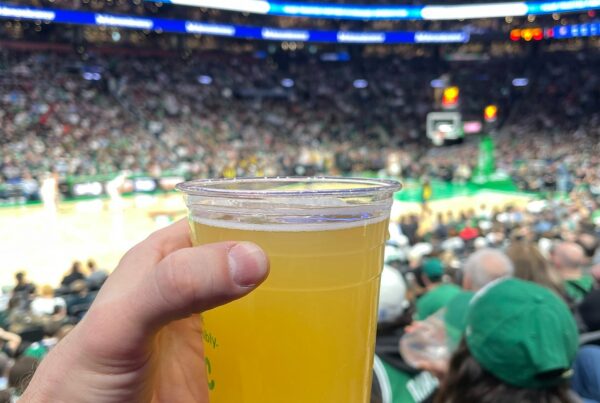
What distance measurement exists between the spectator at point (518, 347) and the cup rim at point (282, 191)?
729 millimetres

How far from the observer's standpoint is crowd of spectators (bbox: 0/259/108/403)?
317cm

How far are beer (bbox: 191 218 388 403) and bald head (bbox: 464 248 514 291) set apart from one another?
2.16 meters

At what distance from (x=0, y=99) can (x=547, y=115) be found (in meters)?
24.5

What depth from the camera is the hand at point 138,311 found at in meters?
0.80

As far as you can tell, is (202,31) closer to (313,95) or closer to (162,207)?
(313,95)

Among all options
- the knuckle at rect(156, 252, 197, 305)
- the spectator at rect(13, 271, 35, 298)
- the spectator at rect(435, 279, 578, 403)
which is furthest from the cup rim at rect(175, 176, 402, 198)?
the spectator at rect(13, 271, 35, 298)

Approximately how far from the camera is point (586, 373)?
7.44 feet

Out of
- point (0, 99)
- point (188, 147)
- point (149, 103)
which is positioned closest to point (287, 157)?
point (188, 147)

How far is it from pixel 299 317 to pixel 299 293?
39 millimetres

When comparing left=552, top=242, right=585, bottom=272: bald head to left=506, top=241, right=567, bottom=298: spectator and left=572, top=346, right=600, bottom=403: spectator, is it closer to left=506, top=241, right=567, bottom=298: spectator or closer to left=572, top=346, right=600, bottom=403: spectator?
left=506, top=241, right=567, bottom=298: spectator

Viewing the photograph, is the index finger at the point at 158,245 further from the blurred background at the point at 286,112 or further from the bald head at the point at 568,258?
the blurred background at the point at 286,112

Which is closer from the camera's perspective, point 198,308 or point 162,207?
point 198,308

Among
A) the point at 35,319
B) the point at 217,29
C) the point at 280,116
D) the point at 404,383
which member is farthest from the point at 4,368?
the point at 280,116

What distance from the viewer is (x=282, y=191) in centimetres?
82
